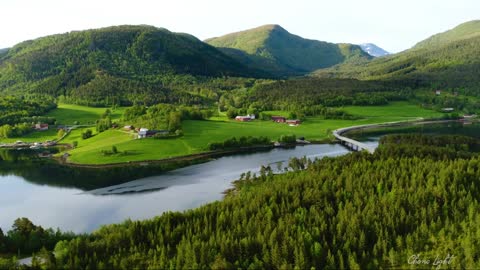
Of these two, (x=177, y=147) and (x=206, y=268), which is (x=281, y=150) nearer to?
(x=177, y=147)

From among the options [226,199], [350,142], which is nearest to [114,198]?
[226,199]

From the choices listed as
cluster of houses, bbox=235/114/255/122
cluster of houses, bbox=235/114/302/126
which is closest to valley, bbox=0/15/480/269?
cluster of houses, bbox=235/114/302/126

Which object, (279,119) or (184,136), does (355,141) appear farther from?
(184,136)

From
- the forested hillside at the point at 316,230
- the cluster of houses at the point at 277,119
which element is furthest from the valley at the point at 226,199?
the cluster of houses at the point at 277,119

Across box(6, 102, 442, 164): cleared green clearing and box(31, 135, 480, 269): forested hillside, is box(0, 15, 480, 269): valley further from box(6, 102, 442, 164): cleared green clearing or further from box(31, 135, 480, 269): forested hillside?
box(6, 102, 442, 164): cleared green clearing

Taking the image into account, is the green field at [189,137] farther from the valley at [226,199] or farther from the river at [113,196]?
the river at [113,196]

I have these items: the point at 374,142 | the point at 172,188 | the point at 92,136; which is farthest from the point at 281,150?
the point at 92,136

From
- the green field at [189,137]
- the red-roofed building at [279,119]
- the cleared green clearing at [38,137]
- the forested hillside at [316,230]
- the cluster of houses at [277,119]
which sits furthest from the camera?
the red-roofed building at [279,119]
